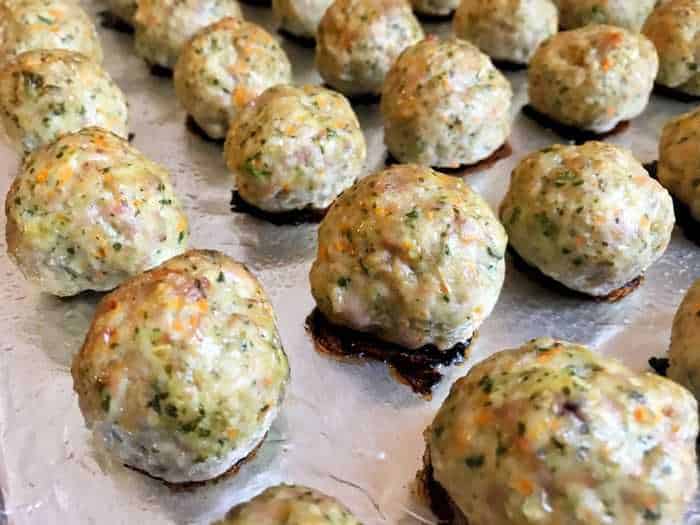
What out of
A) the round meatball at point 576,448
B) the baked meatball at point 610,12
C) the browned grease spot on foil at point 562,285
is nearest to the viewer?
the round meatball at point 576,448

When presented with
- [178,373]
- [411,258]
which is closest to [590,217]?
[411,258]

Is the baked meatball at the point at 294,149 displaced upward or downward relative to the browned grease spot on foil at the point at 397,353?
upward

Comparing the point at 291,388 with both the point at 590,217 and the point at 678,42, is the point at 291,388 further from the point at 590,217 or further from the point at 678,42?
the point at 678,42

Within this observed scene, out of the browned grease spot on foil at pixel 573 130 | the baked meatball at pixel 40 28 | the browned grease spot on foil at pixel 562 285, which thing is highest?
the baked meatball at pixel 40 28

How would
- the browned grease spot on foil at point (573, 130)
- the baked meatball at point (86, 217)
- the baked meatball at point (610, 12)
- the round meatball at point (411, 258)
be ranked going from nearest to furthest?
the round meatball at point (411, 258), the baked meatball at point (86, 217), the browned grease spot on foil at point (573, 130), the baked meatball at point (610, 12)

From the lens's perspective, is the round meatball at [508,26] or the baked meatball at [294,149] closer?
the baked meatball at [294,149]

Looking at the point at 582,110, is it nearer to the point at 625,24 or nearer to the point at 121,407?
the point at 625,24

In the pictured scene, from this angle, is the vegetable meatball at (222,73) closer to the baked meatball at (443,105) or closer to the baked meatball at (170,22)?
the baked meatball at (170,22)

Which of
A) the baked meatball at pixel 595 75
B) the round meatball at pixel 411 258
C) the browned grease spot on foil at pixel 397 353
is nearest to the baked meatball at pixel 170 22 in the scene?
the baked meatball at pixel 595 75
